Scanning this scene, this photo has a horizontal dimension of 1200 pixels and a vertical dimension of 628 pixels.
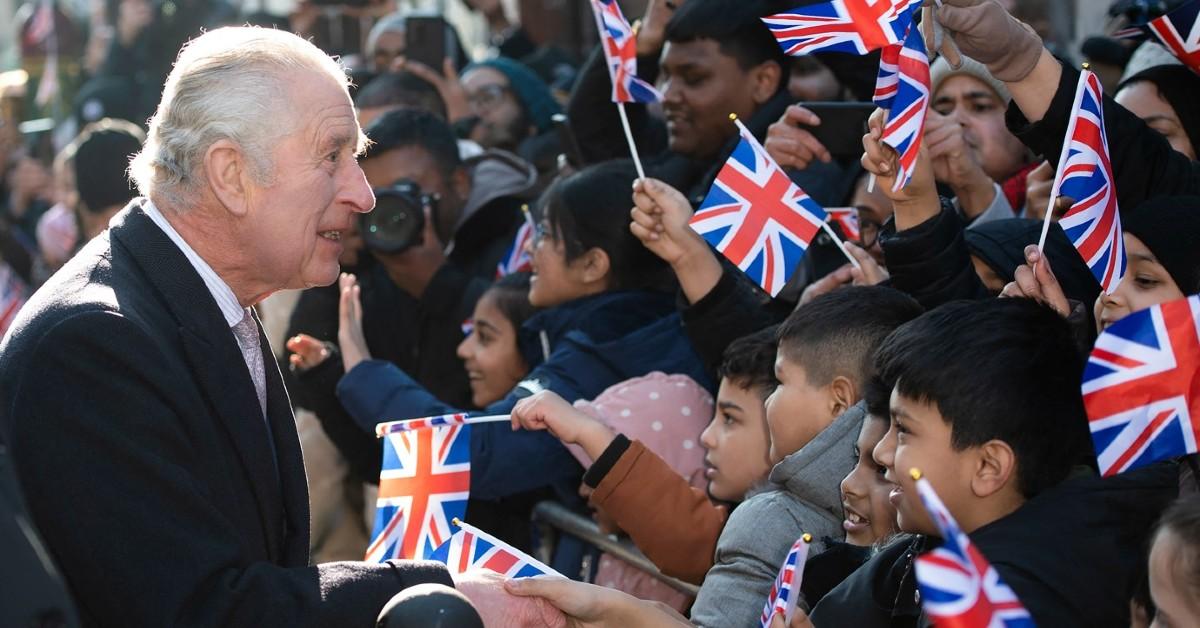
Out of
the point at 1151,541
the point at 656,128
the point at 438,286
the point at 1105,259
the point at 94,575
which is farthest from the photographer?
the point at 656,128

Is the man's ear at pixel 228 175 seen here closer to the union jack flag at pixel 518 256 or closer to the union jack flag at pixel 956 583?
the union jack flag at pixel 956 583

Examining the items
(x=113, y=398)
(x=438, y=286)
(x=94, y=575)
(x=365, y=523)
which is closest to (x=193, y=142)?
(x=113, y=398)

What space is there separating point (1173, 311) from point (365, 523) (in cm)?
401

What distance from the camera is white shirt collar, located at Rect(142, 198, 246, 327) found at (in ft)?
10.4

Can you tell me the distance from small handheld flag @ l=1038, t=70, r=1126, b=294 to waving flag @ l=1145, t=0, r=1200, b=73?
2.63 ft

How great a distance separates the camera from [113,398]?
9.33ft

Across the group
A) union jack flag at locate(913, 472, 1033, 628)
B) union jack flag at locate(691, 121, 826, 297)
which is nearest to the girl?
union jack flag at locate(691, 121, 826, 297)

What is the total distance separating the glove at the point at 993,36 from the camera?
11.6ft

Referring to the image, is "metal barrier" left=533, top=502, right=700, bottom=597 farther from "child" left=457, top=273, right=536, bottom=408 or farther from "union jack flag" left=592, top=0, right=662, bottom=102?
"union jack flag" left=592, top=0, right=662, bottom=102

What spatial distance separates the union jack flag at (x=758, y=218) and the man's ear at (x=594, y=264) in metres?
0.73

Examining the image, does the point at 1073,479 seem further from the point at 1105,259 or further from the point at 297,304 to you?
the point at 297,304

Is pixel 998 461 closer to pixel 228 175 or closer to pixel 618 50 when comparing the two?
pixel 228 175

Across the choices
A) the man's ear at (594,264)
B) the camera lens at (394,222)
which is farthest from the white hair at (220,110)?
the camera lens at (394,222)

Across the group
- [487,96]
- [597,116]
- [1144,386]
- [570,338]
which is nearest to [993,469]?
[1144,386]
